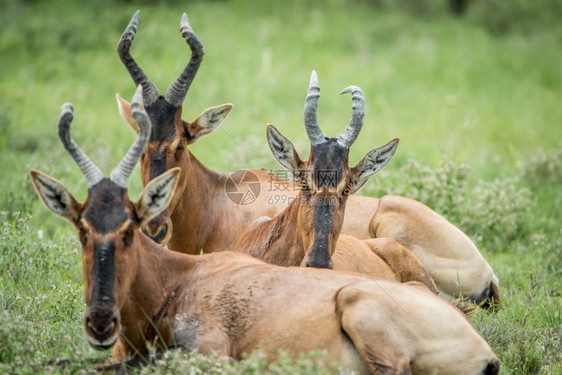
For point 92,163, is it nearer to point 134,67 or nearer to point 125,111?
point 134,67

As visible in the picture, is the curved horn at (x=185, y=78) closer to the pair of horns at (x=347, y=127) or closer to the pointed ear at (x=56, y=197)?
the pair of horns at (x=347, y=127)

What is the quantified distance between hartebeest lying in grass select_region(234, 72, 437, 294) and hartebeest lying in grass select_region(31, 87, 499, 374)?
1.15 m

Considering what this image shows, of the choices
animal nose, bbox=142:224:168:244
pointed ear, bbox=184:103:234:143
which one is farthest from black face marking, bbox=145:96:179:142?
animal nose, bbox=142:224:168:244

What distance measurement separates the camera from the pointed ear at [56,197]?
6.68 metres

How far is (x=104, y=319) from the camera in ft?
20.8

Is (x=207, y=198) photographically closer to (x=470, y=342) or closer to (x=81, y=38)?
(x=470, y=342)

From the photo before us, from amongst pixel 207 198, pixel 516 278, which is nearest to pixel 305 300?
pixel 207 198

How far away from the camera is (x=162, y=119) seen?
30.8ft

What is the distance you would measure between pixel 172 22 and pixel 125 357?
1728 centimetres

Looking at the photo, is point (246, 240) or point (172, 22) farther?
point (172, 22)

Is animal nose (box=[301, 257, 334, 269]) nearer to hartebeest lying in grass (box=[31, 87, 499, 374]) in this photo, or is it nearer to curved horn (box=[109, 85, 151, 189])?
hartebeest lying in grass (box=[31, 87, 499, 374])

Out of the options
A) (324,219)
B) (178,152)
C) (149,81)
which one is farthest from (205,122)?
(324,219)

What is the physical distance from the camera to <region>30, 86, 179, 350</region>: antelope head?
6395 millimetres

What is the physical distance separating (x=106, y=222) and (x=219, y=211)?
13.2 feet
